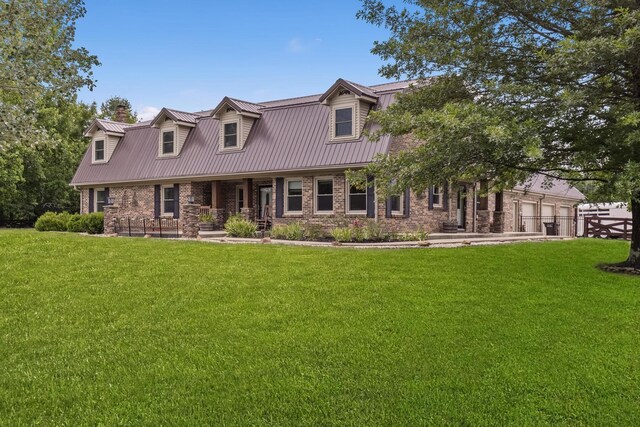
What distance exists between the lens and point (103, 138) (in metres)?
25.6

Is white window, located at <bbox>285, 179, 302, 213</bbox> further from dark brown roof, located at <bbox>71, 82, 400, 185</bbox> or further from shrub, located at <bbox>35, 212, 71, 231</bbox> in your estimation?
shrub, located at <bbox>35, 212, 71, 231</bbox>

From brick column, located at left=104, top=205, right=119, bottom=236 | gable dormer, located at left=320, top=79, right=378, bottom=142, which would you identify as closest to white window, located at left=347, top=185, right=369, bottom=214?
gable dormer, located at left=320, top=79, right=378, bottom=142

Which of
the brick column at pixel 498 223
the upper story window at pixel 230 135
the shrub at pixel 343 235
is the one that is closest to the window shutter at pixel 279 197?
the upper story window at pixel 230 135

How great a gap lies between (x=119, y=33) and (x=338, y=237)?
26.2 feet

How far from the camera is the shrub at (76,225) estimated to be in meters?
23.0

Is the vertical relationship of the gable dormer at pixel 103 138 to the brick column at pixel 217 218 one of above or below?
above

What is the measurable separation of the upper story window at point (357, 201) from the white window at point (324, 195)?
2.64 feet

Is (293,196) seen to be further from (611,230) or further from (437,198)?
(611,230)

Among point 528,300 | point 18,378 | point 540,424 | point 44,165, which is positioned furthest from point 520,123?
point 44,165

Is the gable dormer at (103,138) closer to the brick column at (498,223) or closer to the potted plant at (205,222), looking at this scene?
the potted plant at (205,222)

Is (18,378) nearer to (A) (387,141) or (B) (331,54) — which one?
(B) (331,54)

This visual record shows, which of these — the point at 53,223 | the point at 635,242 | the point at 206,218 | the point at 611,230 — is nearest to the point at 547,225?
the point at 611,230

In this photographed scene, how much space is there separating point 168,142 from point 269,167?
6.28 metres

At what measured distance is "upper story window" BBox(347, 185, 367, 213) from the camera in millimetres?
17781
